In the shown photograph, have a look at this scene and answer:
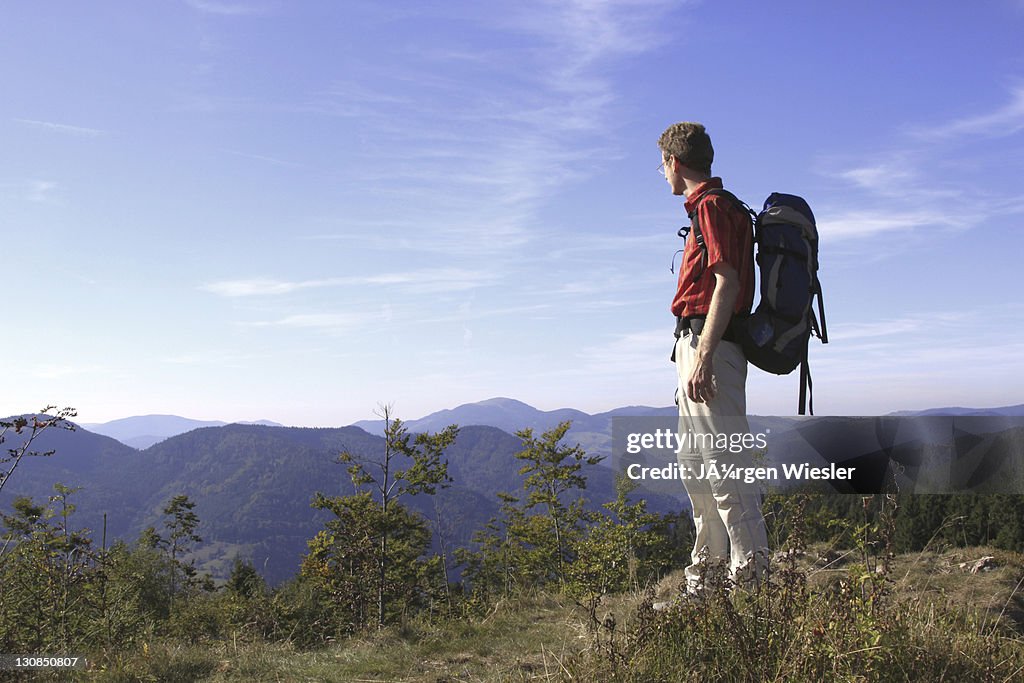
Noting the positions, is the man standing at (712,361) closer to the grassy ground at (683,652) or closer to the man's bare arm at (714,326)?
the man's bare arm at (714,326)

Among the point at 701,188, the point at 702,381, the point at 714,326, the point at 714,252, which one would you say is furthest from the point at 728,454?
the point at 701,188

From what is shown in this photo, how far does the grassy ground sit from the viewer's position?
9.11ft

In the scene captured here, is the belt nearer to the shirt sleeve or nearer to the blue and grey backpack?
the blue and grey backpack

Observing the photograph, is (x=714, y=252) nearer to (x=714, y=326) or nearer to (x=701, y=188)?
(x=714, y=326)

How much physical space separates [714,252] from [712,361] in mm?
525

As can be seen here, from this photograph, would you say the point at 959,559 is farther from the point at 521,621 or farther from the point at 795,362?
the point at 795,362

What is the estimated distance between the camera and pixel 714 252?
3535 millimetres

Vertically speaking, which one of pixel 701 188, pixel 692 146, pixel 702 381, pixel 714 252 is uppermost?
pixel 692 146

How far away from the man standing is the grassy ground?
0.35 meters

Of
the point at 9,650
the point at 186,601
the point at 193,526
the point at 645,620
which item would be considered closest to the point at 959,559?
the point at 645,620

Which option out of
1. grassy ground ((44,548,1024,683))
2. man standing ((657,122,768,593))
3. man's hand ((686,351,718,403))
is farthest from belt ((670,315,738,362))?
grassy ground ((44,548,1024,683))

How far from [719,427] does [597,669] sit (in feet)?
4.25

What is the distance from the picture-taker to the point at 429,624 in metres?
5.38

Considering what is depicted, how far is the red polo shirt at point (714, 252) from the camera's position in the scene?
3.56 m
